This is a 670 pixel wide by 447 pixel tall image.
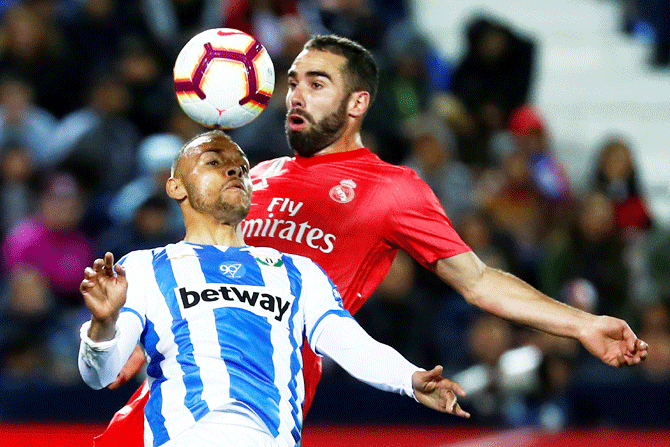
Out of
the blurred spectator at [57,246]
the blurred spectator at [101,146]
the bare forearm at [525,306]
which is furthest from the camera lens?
the blurred spectator at [101,146]

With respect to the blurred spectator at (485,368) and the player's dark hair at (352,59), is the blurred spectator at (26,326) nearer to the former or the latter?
the blurred spectator at (485,368)

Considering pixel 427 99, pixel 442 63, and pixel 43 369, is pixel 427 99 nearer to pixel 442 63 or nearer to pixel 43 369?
pixel 442 63

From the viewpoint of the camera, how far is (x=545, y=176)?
10.2 m

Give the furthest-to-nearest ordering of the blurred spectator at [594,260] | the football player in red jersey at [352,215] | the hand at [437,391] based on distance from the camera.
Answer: the blurred spectator at [594,260]
the football player in red jersey at [352,215]
the hand at [437,391]

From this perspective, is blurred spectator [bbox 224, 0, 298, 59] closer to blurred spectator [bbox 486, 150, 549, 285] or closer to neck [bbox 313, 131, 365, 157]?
blurred spectator [bbox 486, 150, 549, 285]

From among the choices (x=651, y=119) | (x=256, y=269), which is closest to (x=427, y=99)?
(x=651, y=119)

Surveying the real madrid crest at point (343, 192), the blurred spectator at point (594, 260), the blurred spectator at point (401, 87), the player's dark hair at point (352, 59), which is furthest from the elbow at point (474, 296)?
the blurred spectator at point (401, 87)

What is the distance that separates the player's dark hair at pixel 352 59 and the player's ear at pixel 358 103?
2 centimetres

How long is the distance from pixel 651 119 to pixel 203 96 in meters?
7.78

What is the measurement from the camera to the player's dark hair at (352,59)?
5.25 m

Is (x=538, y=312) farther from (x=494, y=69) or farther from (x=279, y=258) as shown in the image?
(x=494, y=69)

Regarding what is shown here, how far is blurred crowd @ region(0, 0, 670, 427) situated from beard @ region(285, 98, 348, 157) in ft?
10.3

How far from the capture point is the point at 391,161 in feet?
32.8

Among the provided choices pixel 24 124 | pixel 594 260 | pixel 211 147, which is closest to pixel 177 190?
pixel 211 147
